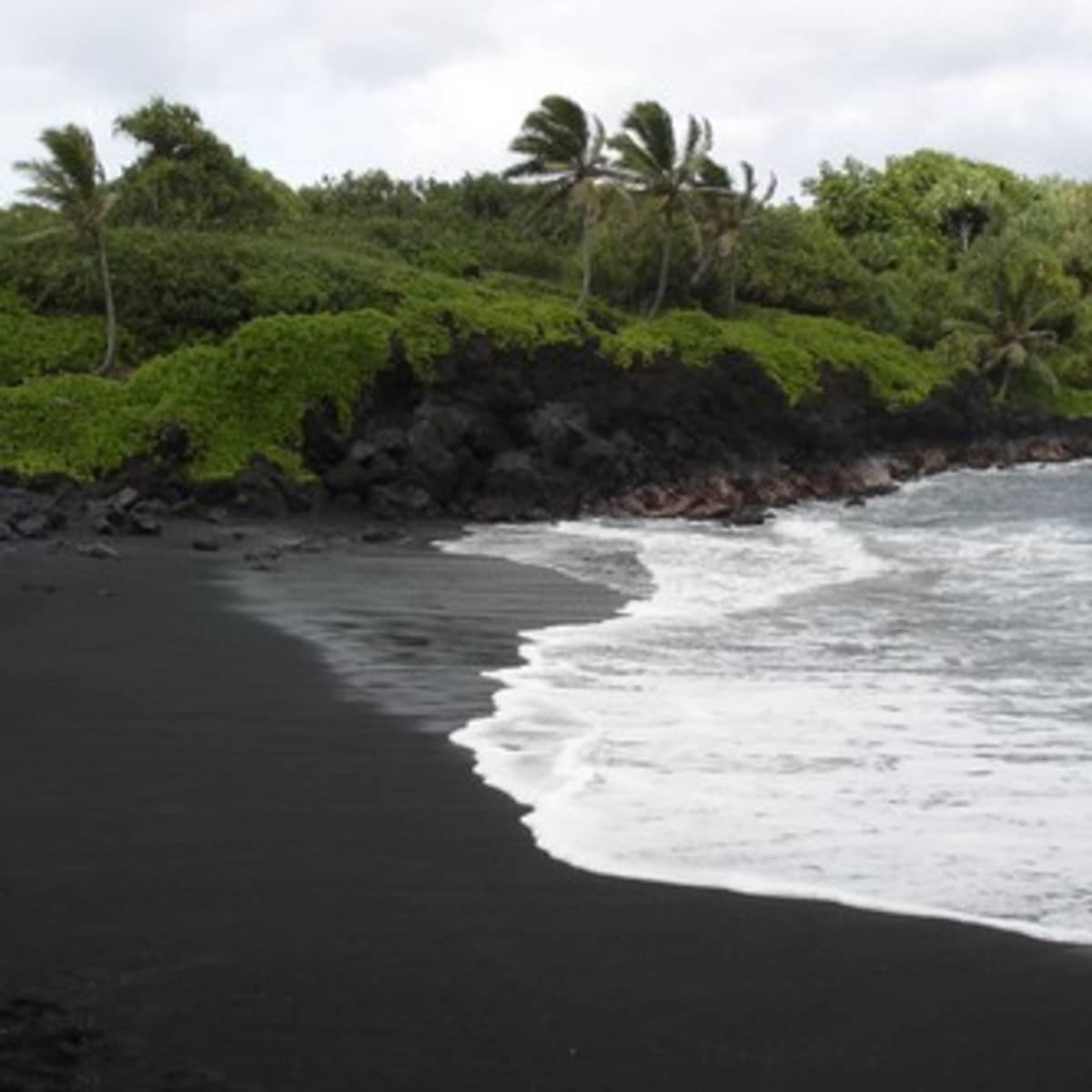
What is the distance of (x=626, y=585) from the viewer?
18172 mm

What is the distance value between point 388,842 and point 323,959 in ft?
4.74

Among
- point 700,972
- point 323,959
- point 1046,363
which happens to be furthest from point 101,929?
point 1046,363

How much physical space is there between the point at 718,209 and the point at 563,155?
6.12m

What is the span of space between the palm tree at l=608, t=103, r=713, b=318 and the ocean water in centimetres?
2418

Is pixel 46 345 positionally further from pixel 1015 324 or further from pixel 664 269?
pixel 1015 324

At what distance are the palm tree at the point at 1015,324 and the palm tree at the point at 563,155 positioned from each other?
57.1ft

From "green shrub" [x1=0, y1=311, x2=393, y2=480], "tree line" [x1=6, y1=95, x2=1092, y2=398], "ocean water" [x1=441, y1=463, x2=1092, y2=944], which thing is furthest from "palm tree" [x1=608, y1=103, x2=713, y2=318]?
"ocean water" [x1=441, y1=463, x2=1092, y2=944]

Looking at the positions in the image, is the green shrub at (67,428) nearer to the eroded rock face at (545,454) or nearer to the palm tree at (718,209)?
the eroded rock face at (545,454)

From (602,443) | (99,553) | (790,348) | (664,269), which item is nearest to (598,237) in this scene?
(664,269)

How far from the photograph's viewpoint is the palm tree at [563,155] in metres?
39.4

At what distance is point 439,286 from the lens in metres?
35.3

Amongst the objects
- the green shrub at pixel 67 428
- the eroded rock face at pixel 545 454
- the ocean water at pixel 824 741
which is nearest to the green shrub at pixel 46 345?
the green shrub at pixel 67 428

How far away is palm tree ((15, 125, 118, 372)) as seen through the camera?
30766mm

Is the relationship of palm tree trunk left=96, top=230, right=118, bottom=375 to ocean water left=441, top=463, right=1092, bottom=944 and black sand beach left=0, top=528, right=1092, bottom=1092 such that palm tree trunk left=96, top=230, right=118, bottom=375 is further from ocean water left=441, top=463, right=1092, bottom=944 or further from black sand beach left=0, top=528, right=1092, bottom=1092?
black sand beach left=0, top=528, right=1092, bottom=1092
